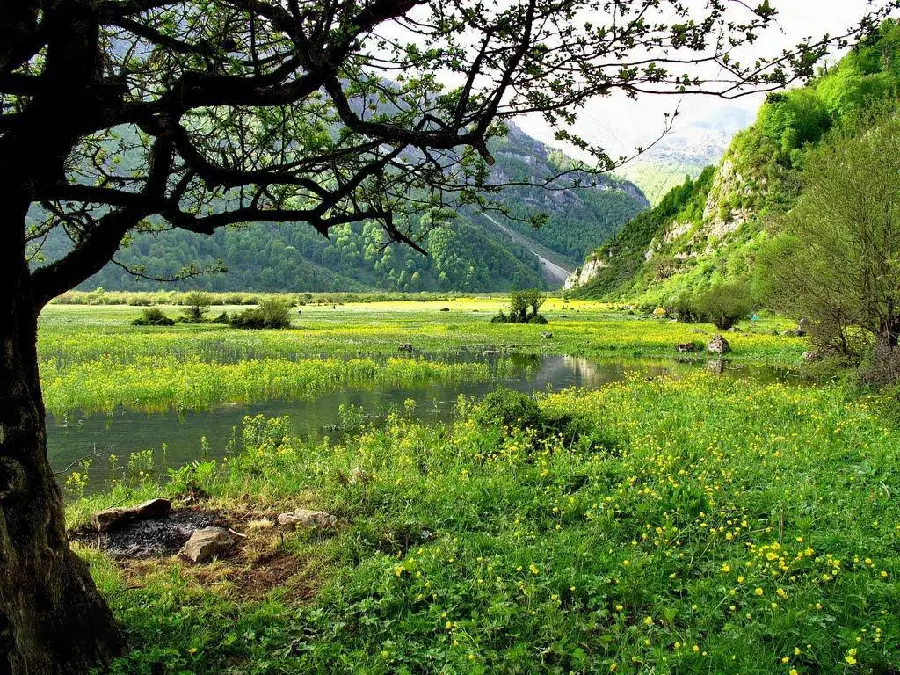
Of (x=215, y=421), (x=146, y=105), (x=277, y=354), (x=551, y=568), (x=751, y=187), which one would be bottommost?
(x=215, y=421)

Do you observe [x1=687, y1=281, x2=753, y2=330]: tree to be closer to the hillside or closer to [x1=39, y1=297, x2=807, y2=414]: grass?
[x1=39, y1=297, x2=807, y2=414]: grass

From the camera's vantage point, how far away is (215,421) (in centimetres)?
1683

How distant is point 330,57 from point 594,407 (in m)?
14.0

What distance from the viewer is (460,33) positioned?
439 centimetres

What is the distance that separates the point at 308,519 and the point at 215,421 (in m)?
10.4

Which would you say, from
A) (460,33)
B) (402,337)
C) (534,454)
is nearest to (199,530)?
(534,454)

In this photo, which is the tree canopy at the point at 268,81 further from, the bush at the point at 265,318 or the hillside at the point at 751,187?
the hillside at the point at 751,187

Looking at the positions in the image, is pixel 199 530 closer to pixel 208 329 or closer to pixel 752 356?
pixel 752 356

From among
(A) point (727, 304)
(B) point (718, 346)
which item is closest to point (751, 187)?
(A) point (727, 304)

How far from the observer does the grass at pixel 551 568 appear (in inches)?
198

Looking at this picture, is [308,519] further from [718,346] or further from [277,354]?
[718,346]

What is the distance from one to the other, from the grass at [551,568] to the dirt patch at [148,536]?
1.40ft

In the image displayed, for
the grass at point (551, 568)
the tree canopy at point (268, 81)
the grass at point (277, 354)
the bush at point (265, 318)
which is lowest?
the grass at point (551, 568)

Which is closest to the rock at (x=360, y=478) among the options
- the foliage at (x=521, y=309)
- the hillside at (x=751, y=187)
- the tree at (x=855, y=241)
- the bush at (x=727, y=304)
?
the tree at (x=855, y=241)
